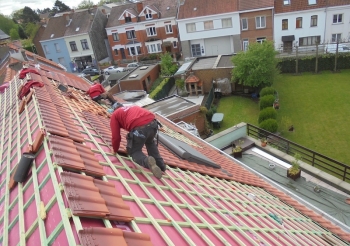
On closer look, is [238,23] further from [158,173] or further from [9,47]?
[158,173]

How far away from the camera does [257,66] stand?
2347 cm

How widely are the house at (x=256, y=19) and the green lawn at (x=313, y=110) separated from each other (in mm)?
7734

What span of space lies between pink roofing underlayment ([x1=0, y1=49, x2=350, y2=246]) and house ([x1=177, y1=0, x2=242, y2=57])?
3100cm

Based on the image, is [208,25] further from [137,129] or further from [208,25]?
Result: [137,129]

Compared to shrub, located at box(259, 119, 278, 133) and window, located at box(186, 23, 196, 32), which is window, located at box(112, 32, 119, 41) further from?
shrub, located at box(259, 119, 278, 133)

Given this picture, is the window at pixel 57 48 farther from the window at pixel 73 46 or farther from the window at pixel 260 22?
the window at pixel 260 22

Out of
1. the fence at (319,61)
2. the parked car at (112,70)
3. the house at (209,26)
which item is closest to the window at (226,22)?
the house at (209,26)

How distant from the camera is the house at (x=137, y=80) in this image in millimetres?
26969

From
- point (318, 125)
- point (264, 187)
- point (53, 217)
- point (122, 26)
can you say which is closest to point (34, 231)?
point (53, 217)

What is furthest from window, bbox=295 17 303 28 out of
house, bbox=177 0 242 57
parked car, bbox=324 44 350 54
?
house, bbox=177 0 242 57

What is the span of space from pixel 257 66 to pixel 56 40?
34.6 meters

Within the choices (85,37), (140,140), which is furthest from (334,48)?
(85,37)

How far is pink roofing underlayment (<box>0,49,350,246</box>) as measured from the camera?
289cm

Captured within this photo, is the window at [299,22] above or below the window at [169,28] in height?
below
